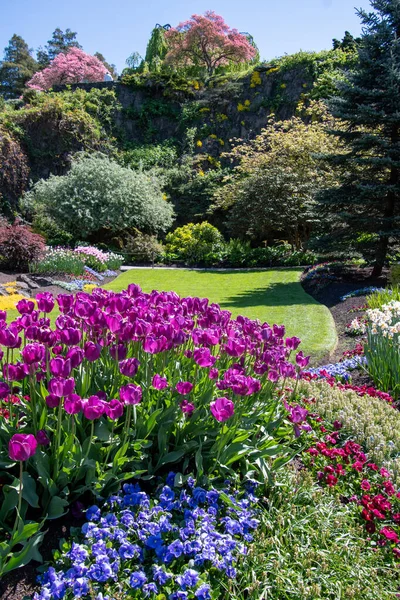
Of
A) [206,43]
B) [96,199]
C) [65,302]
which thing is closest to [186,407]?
[65,302]

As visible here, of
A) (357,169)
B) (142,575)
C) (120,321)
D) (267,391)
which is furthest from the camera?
(357,169)

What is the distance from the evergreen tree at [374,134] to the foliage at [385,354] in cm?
612

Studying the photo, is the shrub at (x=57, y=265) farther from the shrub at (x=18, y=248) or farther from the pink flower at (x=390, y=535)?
the pink flower at (x=390, y=535)

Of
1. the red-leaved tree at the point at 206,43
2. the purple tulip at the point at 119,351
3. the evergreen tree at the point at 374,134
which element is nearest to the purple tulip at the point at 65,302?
the purple tulip at the point at 119,351

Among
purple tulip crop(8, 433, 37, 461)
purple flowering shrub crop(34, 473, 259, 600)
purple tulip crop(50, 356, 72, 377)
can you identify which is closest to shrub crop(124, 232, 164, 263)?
purple flowering shrub crop(34, 473, 259, 600)

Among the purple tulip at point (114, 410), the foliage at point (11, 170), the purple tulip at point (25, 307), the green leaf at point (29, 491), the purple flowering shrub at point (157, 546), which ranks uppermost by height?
the foliage at point (11, 170)

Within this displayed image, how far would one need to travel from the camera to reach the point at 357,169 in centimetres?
1130

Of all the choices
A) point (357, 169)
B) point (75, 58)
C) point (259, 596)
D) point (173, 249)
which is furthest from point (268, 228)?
point (75, 58)

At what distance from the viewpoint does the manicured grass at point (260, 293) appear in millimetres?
7027

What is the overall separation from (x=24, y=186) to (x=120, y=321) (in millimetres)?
20844

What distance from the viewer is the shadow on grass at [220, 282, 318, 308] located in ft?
30.5

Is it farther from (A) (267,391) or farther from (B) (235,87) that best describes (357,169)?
(B) (235,87)

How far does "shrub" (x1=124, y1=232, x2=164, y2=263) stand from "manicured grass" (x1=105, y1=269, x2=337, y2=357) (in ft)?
6.45

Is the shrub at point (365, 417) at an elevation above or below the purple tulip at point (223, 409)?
below
